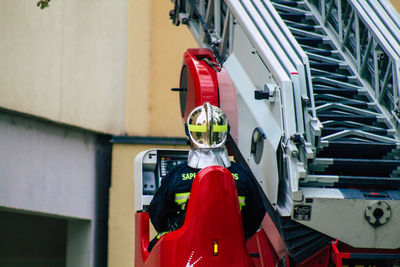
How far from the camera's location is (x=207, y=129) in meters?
6.35

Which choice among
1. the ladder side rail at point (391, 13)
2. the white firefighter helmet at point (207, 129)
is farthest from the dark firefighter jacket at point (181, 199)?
the ladder side rail at point (391, 13)

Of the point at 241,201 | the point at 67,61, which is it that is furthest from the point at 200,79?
the point at 67,61

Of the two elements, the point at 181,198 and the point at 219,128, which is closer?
the point at 181,198

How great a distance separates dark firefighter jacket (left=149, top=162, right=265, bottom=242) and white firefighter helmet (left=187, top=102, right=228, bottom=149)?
0.73 feet

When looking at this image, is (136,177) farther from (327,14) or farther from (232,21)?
(327,14)

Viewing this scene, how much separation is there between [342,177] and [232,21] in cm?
221

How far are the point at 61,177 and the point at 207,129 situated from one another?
5.64m

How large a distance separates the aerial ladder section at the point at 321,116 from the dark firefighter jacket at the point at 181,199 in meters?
0.30

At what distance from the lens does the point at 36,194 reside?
10914 millimetres

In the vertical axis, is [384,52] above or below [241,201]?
above

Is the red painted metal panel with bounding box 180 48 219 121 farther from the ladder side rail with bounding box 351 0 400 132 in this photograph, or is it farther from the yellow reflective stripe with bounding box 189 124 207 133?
the yellow reflective stripe with bounding box 189 124 207 133

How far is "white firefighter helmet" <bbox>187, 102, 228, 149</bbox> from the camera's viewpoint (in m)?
6.35

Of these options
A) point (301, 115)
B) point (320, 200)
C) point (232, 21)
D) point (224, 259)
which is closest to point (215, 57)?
point (232, 21)

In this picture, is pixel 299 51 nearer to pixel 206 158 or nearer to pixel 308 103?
pixel 308 103
